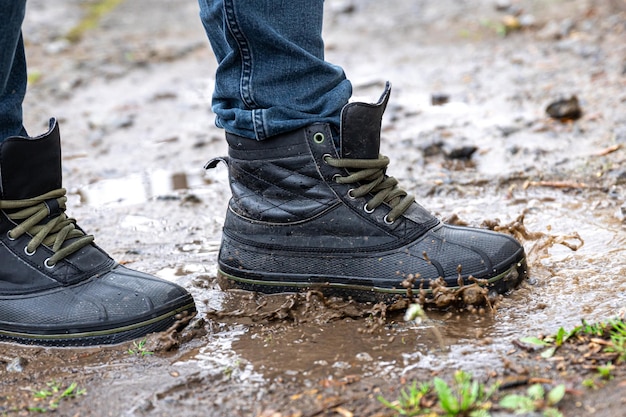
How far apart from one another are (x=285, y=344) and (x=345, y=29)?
673 cm

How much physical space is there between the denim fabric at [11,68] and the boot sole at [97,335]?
0.59m

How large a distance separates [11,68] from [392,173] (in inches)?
83.1

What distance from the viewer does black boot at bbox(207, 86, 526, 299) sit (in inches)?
87.4

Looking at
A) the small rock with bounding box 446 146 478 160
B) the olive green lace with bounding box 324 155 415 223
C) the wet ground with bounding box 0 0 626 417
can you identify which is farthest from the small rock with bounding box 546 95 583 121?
the olive green lace with bounding box 324 155 415 223

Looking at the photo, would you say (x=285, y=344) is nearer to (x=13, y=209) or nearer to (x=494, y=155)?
(x=13, y=209)

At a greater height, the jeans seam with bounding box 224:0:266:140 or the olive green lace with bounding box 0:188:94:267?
the jeans seam with bounding box 224:0:266:140

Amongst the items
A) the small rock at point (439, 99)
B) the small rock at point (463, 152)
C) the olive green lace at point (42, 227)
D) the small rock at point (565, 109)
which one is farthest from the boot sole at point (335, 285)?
the small rock at point (439, 99)

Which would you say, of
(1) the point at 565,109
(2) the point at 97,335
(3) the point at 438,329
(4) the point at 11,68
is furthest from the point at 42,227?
(1) the point at 565,109

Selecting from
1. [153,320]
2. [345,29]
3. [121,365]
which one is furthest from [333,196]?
[345,29]

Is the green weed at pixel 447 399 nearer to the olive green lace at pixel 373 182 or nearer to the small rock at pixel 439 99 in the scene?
the olive green lace at pixel 373 182

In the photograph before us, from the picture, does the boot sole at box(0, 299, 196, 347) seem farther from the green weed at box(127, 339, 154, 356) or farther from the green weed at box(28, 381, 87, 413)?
the green weed at box(28, 381, 87, 413)

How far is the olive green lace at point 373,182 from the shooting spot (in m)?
2.23

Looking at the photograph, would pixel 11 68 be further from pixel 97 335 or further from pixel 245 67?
pixel 97 335

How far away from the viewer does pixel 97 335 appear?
213cm
